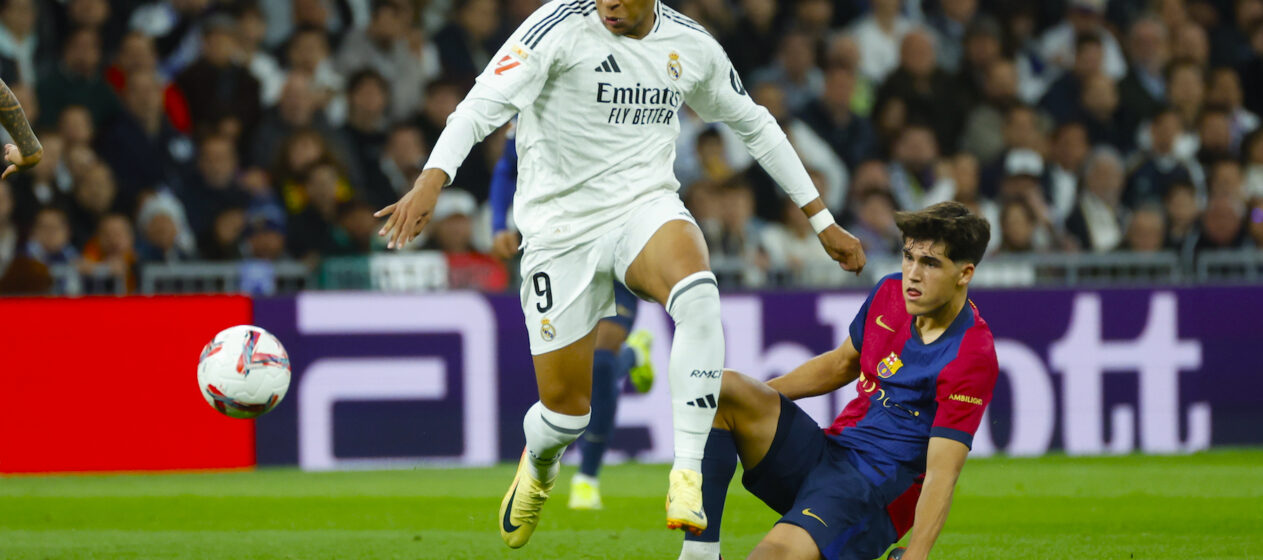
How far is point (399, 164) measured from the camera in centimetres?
1117

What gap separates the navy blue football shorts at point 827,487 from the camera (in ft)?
15.8

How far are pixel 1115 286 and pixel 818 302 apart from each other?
6.53 feet

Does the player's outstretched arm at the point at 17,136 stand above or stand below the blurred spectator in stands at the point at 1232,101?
above

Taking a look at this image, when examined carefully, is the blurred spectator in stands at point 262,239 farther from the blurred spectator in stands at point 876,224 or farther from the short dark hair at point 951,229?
the short dark hair at point 951,229

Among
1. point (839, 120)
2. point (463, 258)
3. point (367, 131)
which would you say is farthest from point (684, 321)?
point (839, 120)

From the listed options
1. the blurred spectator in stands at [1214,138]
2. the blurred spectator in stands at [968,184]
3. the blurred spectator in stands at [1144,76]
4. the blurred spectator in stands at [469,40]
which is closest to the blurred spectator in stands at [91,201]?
the blurred spectator in stands at [469,40]

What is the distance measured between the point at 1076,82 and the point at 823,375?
8.95 m

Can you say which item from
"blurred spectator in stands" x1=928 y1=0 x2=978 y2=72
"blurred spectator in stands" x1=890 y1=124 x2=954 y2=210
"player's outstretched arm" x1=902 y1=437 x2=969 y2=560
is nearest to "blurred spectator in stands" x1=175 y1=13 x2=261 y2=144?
"blurred spectator in stands" x1=890 y1=124 x2=954 y2=210

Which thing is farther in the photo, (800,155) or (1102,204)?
(1102,204)

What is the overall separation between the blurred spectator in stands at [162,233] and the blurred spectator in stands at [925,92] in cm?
568

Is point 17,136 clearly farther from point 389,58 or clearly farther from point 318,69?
point 389,58

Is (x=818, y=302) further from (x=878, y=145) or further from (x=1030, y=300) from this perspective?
(x=878, y=145)

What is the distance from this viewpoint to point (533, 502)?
231 inches

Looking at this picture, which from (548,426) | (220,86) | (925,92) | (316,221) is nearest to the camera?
(548,426)
